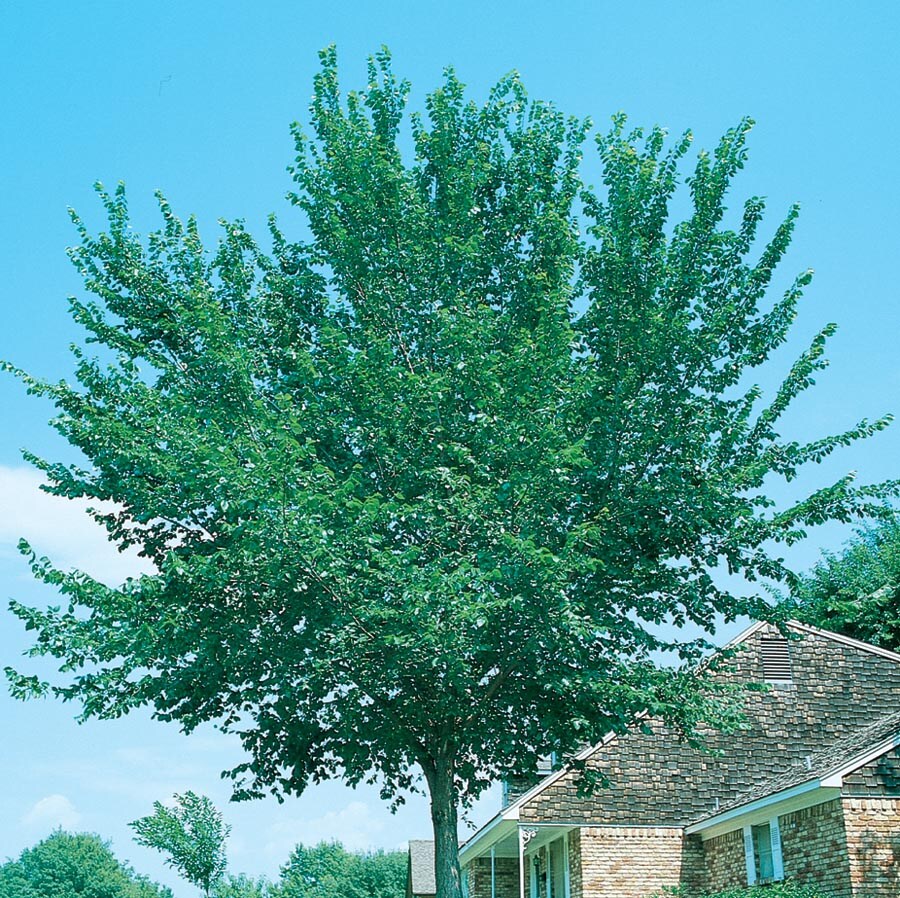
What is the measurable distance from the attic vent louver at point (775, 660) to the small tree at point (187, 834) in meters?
28.9

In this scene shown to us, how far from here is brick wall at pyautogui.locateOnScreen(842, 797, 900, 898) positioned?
59.0 feet

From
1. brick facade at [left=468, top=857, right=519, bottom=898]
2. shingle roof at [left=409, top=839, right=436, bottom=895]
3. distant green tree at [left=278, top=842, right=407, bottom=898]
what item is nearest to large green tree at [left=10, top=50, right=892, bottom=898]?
brick facade at [left=468, top=857, right=519, bottom=898]

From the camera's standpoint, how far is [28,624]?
45.9ft

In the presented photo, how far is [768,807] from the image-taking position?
20641 mm

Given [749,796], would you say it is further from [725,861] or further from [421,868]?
[421,868]

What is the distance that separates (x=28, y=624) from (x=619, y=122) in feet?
38.4

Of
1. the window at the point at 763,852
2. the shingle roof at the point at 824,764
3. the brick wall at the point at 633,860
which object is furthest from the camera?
the brick wall at the point at 633,860

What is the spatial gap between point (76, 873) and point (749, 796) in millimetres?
87096

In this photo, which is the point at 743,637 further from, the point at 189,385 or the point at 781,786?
the point at 189,385

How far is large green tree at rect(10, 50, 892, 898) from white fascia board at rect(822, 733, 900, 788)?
4.69 meters

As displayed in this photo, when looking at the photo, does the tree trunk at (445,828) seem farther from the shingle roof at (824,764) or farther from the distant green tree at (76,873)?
the distant green tree at (76,873)

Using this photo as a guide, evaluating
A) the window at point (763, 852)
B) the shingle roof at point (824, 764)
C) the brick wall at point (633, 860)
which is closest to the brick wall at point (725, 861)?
the window at point (763, 852)

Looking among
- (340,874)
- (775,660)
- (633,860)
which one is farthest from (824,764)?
→ (340,874)

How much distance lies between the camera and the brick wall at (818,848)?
1825cm
